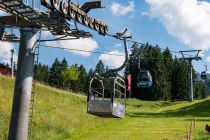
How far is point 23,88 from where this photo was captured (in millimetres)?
24938

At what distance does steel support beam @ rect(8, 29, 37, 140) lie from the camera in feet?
80.9

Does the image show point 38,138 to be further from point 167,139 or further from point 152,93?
point 152,93

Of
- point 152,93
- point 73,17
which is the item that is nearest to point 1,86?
point 73,17

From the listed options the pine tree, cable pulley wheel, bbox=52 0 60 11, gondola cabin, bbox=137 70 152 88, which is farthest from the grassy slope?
the pine tree

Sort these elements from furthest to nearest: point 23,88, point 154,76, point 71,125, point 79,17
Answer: point 154,76, point 71,125, point 79,17, point 23,88

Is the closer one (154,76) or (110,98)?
(110,98)

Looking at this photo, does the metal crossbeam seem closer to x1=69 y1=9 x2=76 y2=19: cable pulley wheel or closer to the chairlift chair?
x1=69 y1=9 x2=76 y2=19: cable pulley wheel

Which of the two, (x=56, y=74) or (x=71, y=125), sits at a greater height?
(x=56, y=74)

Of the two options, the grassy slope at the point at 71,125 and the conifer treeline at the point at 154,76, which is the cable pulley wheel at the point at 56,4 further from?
the conifer treeline at the point at 154,76

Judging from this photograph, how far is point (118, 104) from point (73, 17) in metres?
5.49

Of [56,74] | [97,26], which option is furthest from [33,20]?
[56,74]

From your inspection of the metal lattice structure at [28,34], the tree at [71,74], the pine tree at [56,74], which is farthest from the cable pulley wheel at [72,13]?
the pine tree at [56,74]

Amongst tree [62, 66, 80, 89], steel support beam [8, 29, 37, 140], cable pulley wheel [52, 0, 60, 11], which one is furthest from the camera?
tree [62, 66, 80, 89]

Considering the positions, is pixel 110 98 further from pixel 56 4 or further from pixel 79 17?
pixel 56 4
